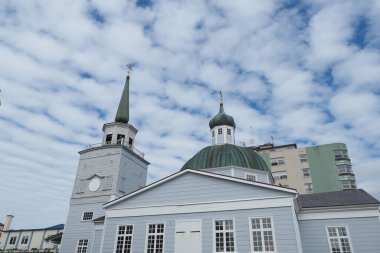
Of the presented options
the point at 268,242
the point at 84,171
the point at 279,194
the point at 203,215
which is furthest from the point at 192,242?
the point at 84,171

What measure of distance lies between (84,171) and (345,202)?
2443cm

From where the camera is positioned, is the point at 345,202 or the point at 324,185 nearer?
the point at 345,202

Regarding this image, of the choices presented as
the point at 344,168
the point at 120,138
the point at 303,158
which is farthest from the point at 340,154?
the point at 120,138

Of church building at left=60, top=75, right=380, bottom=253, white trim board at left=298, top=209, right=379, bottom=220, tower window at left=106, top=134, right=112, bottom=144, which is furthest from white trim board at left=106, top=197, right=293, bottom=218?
tower window at left=106, top=134, right=112, bottom=144

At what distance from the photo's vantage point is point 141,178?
33.0m

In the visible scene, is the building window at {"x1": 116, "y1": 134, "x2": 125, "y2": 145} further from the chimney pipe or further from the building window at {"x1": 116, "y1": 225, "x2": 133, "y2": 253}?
the chimney pipe

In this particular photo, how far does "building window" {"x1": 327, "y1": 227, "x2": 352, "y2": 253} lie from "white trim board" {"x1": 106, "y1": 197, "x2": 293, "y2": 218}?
4.64m

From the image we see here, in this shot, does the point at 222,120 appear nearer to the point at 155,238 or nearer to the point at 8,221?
the point at 155,238

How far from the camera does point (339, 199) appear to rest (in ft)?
64.2

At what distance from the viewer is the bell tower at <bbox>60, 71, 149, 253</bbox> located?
27562mm

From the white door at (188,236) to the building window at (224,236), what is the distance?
99 centimetres

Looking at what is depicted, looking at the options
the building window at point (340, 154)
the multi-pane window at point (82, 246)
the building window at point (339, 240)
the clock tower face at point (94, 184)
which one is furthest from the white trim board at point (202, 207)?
the building window at point (340, 154)

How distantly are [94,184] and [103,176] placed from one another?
4.16 ft

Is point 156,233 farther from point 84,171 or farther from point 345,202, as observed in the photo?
point 84,171
